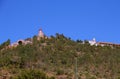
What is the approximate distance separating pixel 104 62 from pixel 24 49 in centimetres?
937

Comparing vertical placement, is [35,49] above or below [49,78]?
above

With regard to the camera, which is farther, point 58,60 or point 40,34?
point 40,34

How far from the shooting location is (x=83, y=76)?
3853cm

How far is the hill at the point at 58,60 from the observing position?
3968 centimetres

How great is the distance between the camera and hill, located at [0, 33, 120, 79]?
3968 centimetres

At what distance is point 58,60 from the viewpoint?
47.0 meters

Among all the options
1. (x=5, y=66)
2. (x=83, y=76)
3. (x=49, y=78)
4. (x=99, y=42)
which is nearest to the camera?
(x=49, y=78)

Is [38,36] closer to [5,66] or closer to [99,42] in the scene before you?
[99,42]

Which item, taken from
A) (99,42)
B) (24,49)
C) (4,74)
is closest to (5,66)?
(4,74)

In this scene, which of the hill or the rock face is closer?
the hill

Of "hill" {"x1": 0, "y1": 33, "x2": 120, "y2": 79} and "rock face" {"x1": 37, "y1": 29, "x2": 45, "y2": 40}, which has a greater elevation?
"rock face" {"x1": 37, "y1": 29, "x2": 45, "y2": 40}

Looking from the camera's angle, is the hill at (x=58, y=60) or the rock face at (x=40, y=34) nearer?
the hill at (x=58, y=60)

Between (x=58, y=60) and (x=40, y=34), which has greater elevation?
(x=40, y=34)

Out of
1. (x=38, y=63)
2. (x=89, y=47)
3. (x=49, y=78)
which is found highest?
(x=89, y=47)
